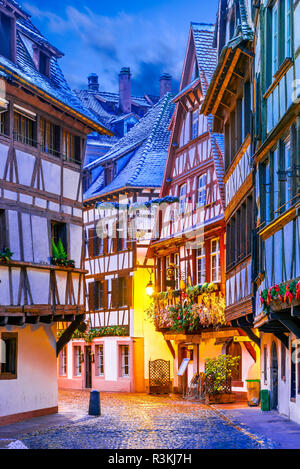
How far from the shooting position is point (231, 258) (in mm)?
27391

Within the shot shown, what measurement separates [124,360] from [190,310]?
983 centimetres

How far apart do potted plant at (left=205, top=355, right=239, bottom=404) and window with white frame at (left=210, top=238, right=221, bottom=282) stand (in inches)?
140

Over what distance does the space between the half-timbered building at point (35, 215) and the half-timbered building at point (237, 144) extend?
426 centimetres

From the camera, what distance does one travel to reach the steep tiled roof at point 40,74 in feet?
78.6

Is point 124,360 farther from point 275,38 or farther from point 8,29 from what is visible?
point 275,38

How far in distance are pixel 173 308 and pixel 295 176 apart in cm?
1938

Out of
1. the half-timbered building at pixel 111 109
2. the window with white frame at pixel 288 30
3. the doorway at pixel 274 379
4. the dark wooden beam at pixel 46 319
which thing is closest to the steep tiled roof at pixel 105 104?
the half-timbered building at pixel 111 109

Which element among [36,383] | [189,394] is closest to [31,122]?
[36,383]

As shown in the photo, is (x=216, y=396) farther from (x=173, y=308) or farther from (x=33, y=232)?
(x=33, y=232)

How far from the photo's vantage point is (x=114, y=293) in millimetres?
42312

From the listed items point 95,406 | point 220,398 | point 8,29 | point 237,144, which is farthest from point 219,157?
point 95,406

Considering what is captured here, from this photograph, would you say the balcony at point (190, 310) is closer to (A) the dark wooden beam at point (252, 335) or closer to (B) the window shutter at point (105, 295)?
(A) the dark wooden beam at point (252, 335)

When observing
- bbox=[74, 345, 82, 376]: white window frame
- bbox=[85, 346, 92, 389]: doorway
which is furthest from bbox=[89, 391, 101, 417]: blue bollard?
bbox=[74, 345, 82, 376]: white window frame

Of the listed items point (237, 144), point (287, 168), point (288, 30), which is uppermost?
point (288, 30)
